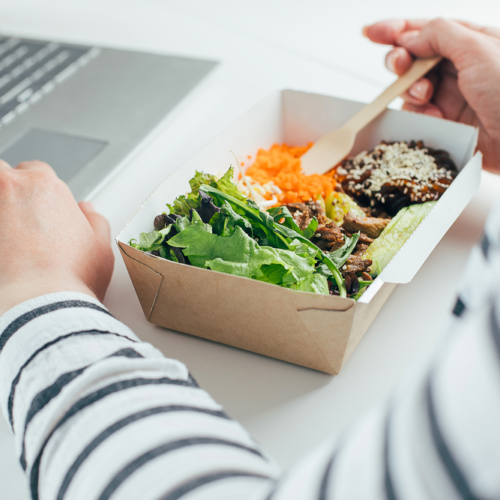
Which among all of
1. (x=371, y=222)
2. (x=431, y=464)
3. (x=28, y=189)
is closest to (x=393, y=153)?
(x=371, y=222)

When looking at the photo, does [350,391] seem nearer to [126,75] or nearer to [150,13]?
[126,75]

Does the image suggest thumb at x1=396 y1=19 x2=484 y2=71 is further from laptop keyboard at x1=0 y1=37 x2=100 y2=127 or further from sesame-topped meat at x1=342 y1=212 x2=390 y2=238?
laptop keyboard at x1=0 y1=37 x2=100 y2=127

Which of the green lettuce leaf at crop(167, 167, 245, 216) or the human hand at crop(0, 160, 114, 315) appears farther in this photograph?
the green lettuce leaf at crop(167, 167, 245, 216)

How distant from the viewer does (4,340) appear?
513 millimetres

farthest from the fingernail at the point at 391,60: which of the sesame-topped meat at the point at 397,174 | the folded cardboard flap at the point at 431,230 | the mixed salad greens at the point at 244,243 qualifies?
the mixed salad greens at the point at 244,243

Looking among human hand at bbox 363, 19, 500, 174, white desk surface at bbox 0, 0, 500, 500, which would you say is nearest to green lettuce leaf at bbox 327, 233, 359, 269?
white desk surface at bbox 0, 0, 500, 500

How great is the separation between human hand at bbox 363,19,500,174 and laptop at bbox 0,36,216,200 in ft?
1.70

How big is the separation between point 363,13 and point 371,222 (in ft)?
4.25

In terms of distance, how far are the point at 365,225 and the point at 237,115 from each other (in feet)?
1.84

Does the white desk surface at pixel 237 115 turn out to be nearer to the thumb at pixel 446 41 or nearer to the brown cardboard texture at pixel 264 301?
the brown cardboard texture at pixel 264 301

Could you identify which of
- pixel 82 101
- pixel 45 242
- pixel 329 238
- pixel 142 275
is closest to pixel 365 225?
pixel 329 238

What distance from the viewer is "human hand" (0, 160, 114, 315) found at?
0.61 m

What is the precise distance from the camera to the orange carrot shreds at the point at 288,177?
2.95ft

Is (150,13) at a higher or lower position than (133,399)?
higher
